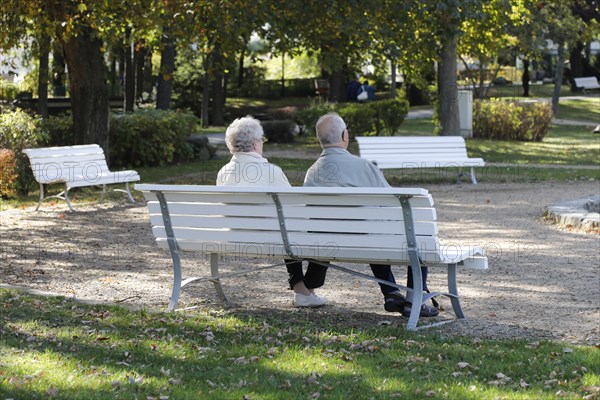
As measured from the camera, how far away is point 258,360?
5.41 meters

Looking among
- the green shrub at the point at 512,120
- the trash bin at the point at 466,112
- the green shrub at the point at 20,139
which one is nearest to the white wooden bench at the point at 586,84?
the green shrub at the point at 512,120

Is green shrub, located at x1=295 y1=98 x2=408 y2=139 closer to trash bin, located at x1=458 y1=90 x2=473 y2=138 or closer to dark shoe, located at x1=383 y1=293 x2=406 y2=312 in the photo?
trash bin, located at x1=458 y1=90 x2=473 y2=138

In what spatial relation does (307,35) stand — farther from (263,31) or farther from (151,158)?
(151,158)

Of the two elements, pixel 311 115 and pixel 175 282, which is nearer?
pixel 175 282

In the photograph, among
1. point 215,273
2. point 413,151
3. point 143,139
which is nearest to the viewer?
point 215,273

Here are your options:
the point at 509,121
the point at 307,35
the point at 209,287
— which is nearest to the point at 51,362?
the point at 209,287

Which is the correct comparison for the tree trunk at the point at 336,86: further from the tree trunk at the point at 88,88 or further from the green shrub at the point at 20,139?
the green shrub at the point at 20,139

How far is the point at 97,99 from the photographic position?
52.6 feet

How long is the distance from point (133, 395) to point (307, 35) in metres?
13.5

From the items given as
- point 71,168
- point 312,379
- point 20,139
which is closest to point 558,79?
point 20,139

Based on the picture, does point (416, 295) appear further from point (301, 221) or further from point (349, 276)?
point (349, 276)

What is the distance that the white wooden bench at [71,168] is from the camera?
43.5 feet

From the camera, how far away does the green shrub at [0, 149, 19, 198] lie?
13.9m

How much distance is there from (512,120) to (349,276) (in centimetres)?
1739
